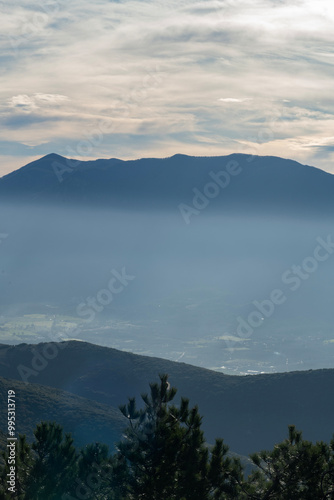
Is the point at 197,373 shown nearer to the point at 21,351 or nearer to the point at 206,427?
the point at 206,427

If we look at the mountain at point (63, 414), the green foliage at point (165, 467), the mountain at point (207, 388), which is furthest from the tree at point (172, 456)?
the mountain at point (207, 388)

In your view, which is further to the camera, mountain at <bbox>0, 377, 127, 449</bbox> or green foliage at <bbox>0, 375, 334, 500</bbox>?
mountain at <bbox>0, 377, 127, 449</bbox>

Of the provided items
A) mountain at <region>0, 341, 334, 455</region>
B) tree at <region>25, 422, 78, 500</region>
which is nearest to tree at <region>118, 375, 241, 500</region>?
tree at <region>25, 422, 78, 500</region>

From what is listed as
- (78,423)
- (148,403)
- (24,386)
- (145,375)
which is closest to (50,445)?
(148,403)

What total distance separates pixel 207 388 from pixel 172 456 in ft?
340

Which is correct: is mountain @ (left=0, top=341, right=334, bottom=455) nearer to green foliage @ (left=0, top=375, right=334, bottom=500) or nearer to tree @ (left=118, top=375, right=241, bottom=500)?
green foliage @ (left=0, top=375, right=334, bottom=500)

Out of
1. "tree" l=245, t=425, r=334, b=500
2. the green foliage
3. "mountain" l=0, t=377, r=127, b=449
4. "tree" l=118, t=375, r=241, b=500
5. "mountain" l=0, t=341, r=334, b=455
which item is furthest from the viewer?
"mountain" l=0, t=341, r=334, b=455

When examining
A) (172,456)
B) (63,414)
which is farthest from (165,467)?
(63,414)

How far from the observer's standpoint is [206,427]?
11088cm

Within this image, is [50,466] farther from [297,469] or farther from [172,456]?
[297,469]

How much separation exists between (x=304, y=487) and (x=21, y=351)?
452 feet

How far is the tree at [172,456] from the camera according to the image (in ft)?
74.9

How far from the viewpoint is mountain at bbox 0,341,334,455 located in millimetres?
108000

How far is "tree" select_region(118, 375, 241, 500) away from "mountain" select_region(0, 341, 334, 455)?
6763 centimetres
